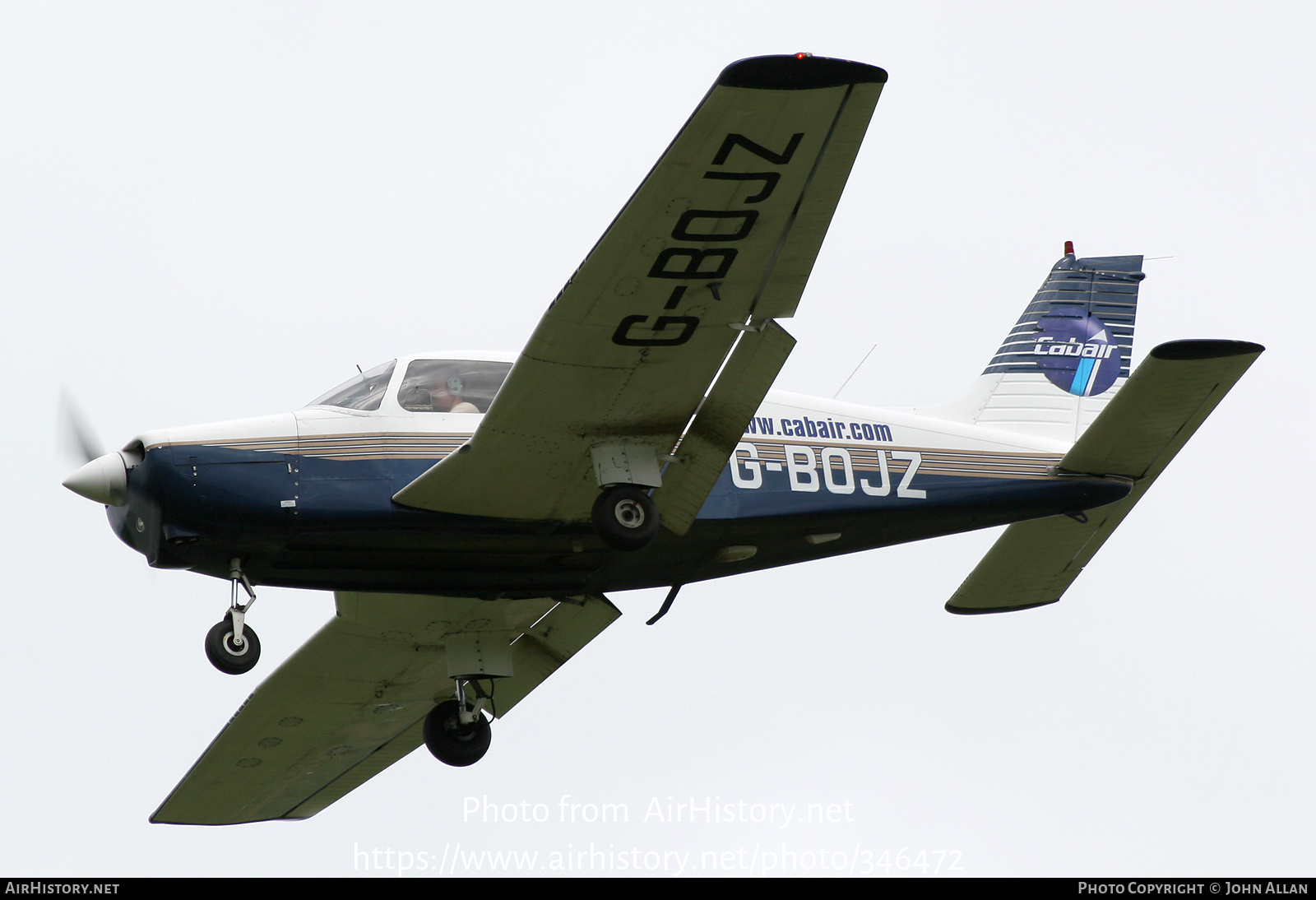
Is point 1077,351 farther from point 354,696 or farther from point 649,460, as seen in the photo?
point 354,696

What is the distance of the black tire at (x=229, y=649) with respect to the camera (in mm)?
11547

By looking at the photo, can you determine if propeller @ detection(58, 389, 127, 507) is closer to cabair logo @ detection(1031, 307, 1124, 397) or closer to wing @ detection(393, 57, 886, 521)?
wing @ detection(393, 57, 886, 521)

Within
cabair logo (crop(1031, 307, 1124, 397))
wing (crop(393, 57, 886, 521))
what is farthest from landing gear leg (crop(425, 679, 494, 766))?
cabair logo (crop(1031, 307, 1124, 397))

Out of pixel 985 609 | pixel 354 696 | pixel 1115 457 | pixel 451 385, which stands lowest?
pixel 354 696

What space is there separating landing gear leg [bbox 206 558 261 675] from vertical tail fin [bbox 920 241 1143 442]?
20.4 feet

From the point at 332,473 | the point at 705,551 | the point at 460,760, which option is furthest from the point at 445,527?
the point at 460,760

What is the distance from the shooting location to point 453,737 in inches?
565

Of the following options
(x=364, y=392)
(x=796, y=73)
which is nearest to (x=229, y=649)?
(x=364, y=392)

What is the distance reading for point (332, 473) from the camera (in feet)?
39.2

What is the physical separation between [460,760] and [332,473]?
3583mm

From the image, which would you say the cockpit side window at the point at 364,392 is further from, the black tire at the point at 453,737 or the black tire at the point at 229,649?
the black tire at the point at 453,737

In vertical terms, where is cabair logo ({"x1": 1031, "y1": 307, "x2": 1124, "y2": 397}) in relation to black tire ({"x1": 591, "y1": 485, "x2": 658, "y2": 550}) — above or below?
below

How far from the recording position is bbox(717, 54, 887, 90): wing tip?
934 centimetres

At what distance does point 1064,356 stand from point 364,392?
681 centimetres
